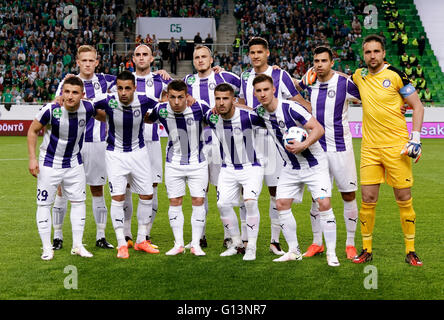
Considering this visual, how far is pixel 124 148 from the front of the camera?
21.9 feet

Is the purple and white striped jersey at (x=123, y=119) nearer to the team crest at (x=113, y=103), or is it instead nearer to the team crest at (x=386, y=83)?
the team crest at (x=113, y=103)

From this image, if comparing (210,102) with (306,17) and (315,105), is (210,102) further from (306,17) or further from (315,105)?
(306,17)

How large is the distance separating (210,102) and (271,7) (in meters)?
26.9

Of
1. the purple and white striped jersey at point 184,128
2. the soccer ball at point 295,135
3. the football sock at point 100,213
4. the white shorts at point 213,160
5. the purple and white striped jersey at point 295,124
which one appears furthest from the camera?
the football sock at point 100,213

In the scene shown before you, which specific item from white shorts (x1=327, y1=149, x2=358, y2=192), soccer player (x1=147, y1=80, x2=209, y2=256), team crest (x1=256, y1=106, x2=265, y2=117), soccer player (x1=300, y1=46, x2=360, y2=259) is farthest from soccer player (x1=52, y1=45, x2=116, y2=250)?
white shorts (x1=327, y1=149, x2=358, y2=192)

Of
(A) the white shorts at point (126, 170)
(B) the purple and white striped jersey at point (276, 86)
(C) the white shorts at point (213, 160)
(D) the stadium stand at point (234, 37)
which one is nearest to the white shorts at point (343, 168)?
(B) the purple and white striped jersey at point (276, 86)

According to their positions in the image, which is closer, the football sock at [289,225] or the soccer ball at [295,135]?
the soccer ball at [295,135]

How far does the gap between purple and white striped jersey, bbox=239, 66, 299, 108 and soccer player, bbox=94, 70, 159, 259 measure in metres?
1.10

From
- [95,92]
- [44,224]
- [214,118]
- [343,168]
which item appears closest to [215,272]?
[214,118]

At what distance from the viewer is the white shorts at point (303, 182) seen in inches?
242

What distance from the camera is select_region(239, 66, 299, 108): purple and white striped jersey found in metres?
6.86

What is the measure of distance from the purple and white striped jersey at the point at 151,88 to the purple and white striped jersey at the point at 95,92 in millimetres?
359

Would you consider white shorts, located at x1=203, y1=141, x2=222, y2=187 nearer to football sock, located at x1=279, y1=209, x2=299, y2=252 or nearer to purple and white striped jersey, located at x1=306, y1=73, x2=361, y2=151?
football sock, located at x1=279, y1=209, x2=299, y2=252
